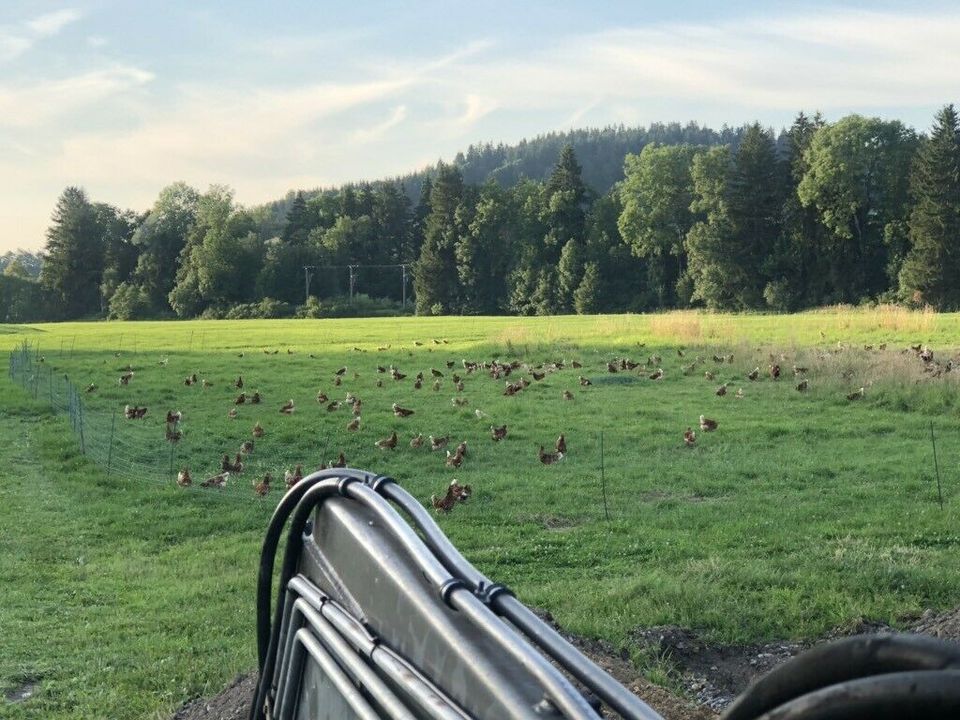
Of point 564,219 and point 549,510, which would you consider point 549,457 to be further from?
point 564,219

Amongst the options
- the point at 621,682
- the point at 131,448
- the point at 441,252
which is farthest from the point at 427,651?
the point at 441,252

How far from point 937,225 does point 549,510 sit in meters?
60.5

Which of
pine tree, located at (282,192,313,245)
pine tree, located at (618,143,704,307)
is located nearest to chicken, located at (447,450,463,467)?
pine tree, located at (618,143,704,307)

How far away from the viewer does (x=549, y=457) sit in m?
13.7

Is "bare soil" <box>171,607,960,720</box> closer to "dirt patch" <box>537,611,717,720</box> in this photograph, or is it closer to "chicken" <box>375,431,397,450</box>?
"dirt patch" <box>537,611,717,720</box>

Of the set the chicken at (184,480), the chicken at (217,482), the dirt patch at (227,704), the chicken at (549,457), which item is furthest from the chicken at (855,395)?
the dirt patch at (227,704)

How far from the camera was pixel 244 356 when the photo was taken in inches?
1335

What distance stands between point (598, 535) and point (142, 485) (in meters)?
5.98

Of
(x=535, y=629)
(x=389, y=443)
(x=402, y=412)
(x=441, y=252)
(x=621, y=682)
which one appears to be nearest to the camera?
(x=535, y=629)

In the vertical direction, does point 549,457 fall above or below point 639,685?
below

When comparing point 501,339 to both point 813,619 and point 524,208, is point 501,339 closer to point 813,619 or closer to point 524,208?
point 813,619

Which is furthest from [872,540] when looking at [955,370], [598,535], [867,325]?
[867,325]

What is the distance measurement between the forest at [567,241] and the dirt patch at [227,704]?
64.3 m

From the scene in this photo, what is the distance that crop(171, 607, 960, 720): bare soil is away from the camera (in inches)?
188
